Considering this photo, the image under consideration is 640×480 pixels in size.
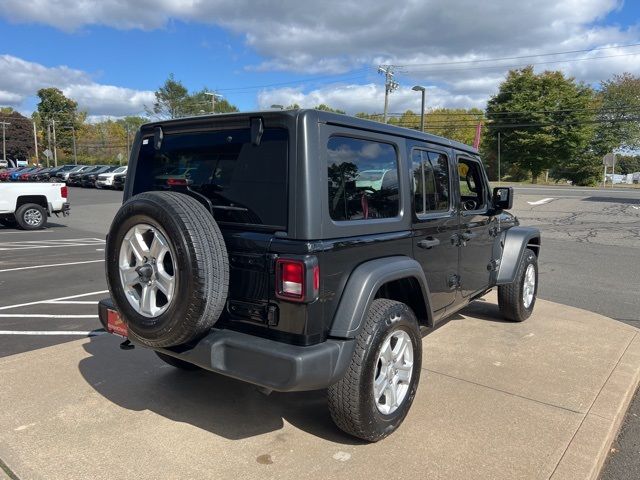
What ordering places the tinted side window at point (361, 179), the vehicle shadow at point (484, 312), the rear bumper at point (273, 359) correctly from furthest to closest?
the vehicle shadow at point (484, 312) < the tinted side window at point (361, 179) < the rear bumper at point (273, 359)

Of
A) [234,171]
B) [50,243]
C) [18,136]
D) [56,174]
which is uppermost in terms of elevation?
[18,136]

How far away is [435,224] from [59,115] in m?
90.5

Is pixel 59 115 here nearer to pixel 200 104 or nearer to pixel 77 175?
pixel 200 104

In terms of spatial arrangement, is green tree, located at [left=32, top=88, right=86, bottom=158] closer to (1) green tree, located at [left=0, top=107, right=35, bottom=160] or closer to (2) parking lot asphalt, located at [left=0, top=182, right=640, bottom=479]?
(1) green tree, located at [left=0, top=107, right=35, bottom=160]

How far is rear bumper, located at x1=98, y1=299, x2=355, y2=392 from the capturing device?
2.52 meters

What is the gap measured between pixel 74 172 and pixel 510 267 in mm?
39132

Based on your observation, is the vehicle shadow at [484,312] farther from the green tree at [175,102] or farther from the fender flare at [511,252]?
the green tree at [175,102]

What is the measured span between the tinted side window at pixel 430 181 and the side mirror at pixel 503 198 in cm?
101

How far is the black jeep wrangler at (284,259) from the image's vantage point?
2.62 m

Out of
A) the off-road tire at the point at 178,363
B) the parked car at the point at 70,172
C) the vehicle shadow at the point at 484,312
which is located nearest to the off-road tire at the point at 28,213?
Result: the off-road tire at the point at 178,363

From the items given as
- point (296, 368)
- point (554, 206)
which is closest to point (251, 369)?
point (296, 368)

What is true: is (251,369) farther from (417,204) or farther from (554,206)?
(554,206)

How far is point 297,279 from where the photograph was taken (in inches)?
101

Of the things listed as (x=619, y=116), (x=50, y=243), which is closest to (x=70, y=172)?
(x=50, y=243)
